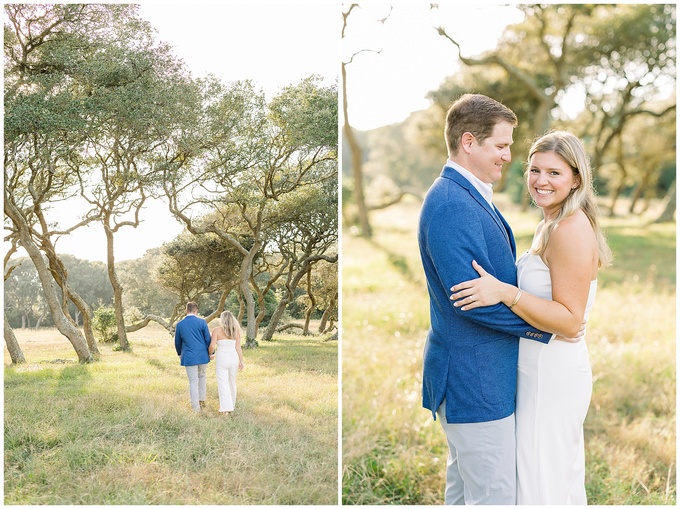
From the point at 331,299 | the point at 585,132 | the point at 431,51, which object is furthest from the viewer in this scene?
the point at 585,132

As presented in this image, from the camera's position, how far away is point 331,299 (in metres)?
3.27

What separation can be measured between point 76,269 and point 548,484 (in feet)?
7.77

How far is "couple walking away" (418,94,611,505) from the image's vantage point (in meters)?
1.94

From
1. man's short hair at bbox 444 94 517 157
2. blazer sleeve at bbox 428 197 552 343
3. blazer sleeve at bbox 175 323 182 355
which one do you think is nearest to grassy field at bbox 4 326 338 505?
blazer sleeve at bbox 175 323 182 355

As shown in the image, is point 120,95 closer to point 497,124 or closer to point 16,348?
point 16,348

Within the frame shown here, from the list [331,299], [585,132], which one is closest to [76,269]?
[331,299]

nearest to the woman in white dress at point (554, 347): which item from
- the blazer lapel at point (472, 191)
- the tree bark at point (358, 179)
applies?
the blazer lapel at point (472, 191)

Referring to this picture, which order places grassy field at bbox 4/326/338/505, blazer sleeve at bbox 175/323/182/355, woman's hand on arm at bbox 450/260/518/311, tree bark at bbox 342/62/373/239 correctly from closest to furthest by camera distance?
woman's hand on arm at bbox 450/260/518/311 → grassy field at bbox 4/326/338/505 → blazer sleeve at bbox 175/323/182/355 → tree bark at bbox 342/62/373/239

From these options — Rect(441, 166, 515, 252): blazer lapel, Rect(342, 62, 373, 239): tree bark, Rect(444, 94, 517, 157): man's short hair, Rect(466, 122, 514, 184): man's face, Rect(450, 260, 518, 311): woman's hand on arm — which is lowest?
Rect(450, 260, 518, 311): woman's hand on arm

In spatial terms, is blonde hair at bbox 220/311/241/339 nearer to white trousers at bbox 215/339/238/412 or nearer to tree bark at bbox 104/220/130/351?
white trousers at bbox 215/339/238/412

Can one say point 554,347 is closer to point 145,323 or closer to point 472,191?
point 472,191

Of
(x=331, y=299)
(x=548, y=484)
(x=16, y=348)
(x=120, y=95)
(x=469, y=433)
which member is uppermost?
(x=120, y=95)

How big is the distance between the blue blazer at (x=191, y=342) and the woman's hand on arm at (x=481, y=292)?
5.33 ft

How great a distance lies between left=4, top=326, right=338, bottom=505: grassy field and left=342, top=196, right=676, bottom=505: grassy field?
0.43 metres
